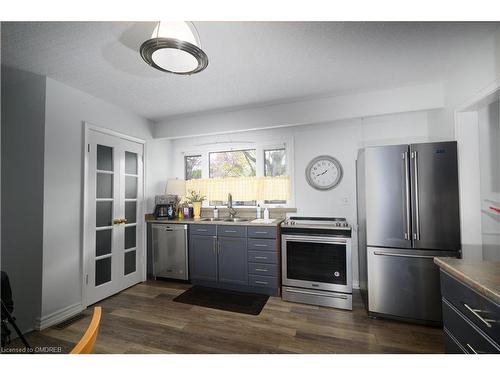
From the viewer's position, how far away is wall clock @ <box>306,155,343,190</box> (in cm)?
304

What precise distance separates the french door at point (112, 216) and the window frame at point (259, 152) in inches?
39.6

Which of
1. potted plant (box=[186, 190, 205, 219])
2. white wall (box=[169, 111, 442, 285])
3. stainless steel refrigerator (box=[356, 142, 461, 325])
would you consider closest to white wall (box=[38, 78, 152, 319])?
potted plant (box=[186, 190, 205, 219])

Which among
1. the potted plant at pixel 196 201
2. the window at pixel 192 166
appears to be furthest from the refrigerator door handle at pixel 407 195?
the window at pixel 192 166

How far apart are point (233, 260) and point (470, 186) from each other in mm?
2676

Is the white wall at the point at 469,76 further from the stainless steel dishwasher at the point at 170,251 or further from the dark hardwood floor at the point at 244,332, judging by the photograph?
the stainless steel dishwasher at the point at 170,251

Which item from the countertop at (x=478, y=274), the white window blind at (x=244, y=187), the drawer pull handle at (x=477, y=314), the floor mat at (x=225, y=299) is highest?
the white window blind at (x=244, y=187)

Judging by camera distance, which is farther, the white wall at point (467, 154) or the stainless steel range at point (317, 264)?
the stainless steel range at point (317, 264)

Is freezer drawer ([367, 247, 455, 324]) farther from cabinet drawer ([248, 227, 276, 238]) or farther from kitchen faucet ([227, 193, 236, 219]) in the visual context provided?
kitchen faucet ([227, 193, 236, 219])

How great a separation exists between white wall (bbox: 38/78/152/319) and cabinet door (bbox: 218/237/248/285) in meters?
1.66

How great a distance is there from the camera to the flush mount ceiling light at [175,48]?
1225 millimetres

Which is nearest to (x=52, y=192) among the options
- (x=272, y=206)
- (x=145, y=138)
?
(x=145, y=138)

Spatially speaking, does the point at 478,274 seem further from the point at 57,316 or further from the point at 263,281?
the point at 57,316

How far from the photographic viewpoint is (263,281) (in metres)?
2.76

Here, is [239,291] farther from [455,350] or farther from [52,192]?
[52,192]
